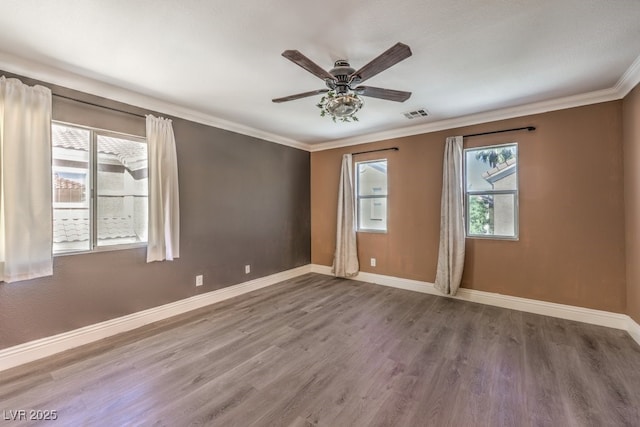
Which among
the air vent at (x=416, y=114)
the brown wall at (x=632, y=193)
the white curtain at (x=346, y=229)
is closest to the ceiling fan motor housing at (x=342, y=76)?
the air vent at (x=416, y=114)

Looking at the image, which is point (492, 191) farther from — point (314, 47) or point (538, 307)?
point (314, 47)

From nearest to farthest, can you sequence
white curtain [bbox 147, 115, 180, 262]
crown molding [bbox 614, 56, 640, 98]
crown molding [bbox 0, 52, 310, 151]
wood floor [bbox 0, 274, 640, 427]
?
wood floor [bbox 0, 274, 640, 427] → crown molding [bbox 0, 52, 310, 151] → crown molding [bbox 614, 56, 640, 98] → white curtain [bbox 147, 115, 180, 262]

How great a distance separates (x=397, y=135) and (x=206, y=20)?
127 inches

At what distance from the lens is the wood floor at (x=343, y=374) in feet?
5.54

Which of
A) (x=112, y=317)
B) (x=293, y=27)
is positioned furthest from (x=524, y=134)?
(x=112, y=317)

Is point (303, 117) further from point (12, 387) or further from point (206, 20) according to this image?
point (12, 387)

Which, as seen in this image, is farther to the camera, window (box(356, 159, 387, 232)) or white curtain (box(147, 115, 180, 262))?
window (box(356, 159, 387, 232))

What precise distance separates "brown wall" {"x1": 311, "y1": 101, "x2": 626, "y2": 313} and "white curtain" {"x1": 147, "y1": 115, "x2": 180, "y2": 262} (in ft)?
10.8

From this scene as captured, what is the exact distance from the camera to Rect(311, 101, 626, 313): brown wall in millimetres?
2912

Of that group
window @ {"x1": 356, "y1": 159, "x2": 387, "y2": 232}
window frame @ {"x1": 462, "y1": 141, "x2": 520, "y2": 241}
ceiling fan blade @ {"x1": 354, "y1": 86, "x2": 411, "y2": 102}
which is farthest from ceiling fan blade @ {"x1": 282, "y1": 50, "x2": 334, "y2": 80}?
window @ {"x1": 356, "y1": 159, "x2": 387, "y2": 232}

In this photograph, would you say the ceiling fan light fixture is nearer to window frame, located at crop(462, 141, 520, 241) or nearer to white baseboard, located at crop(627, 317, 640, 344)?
window frame, located at crop(462, 141, 520, 241)

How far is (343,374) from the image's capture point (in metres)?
2.10

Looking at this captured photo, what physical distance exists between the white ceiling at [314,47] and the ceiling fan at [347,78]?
190 millimetres

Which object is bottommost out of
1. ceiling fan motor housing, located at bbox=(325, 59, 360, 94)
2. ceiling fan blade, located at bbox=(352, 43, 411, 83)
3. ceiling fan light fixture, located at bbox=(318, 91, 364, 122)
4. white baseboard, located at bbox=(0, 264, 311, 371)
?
white baseboard, located at bbox=(0, 264, 311, 371)
